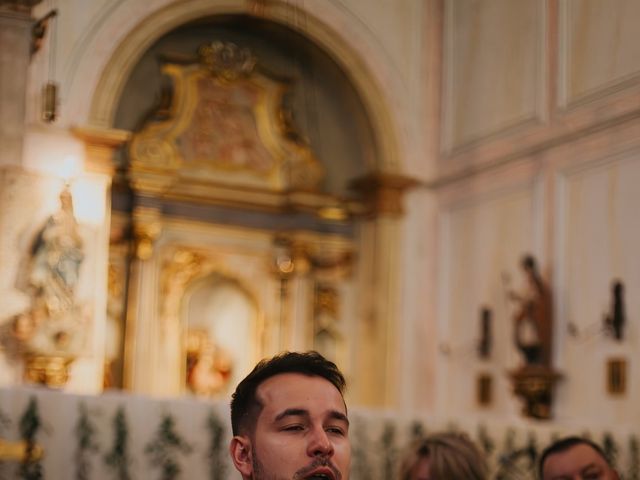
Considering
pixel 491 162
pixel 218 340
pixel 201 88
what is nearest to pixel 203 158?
pixel 201 88

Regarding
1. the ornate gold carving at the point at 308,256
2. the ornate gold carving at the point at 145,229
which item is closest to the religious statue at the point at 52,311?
the ornate gold carving at the point at 145,229

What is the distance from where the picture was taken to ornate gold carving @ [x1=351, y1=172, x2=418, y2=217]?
11.9 m

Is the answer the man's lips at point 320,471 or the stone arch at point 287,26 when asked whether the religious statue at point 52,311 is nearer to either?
the stone arch at point 287,26

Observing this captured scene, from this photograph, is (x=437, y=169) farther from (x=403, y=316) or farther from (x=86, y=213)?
(x=86, y=213)

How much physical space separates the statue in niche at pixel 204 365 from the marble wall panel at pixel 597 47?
4039mm

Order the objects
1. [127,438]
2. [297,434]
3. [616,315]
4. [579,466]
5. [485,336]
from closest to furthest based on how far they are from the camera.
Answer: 1. [297,434]
2. [579,466]
3. [127,438]
4. [616,315]
5. [485,336]

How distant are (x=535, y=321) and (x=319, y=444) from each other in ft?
25.2

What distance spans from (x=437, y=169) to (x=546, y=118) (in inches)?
66.2

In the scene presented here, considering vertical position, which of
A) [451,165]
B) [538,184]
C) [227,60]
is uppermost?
[227,60]

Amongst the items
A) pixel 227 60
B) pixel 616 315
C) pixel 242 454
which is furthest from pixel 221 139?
pixel 242 454

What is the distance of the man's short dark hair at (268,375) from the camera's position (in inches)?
118

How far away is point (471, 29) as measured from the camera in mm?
11883

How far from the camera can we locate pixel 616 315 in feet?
31.5

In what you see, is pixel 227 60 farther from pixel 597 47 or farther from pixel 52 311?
pixel 597 47
